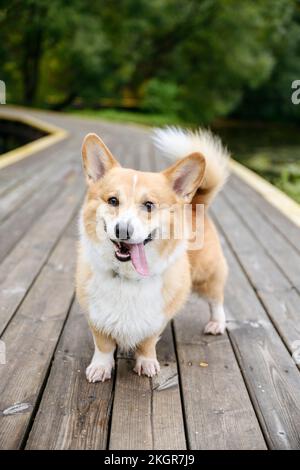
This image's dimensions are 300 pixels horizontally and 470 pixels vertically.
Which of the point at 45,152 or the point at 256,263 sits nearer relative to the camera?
the point at 256,263

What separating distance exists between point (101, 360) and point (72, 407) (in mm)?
279

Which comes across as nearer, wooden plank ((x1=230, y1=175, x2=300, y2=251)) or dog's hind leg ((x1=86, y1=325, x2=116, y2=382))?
dog's hind leg ((x1=86, y1=325, x2=116, y2=382))

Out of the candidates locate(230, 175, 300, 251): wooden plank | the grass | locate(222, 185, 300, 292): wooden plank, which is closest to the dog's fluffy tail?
locate(222, 185, 300, 292): wooden plank

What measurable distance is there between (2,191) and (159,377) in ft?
11.7

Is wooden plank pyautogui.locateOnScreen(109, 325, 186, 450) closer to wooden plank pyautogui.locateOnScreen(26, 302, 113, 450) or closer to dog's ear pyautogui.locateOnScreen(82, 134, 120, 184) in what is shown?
wooden plank pyautogui.locateOnScreen(26, 302, 113, 450)

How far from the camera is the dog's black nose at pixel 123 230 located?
1.86m

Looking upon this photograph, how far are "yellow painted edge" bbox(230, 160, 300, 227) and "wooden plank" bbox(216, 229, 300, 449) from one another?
172 cm

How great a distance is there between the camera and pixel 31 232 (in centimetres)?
401

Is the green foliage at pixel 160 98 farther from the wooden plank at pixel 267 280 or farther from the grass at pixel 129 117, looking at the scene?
the wooden plank at pixel 267 280

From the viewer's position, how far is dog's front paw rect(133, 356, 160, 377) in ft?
7.11

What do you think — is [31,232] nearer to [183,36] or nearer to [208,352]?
[208,352]

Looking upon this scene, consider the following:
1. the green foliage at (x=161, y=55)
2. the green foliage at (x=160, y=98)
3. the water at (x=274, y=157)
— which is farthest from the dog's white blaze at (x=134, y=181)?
the green foliage at (x=160, y=98)

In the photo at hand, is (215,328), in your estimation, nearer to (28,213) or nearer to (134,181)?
(134,181)

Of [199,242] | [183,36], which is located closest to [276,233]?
[199,242]
